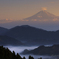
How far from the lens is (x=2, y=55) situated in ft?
155

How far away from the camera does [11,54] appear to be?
48.8m

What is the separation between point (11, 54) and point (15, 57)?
1.30 metres

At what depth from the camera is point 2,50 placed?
49188 millimetres

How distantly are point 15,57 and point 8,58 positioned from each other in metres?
2.07

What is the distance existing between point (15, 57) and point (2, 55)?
3184mm

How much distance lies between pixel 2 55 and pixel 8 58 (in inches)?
61.4

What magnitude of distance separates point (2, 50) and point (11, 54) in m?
2.39

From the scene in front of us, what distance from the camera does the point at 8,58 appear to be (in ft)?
154

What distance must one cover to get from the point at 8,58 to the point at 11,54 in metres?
2.17

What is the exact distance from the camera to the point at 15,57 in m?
48.3
